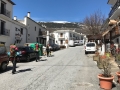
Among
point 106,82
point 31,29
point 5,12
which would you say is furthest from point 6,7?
point 106,82

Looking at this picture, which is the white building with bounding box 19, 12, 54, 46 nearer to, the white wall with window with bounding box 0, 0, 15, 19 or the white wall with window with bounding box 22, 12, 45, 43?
the white wall with window with bounding box 22, 12, 45, 43

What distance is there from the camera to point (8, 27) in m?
27.3

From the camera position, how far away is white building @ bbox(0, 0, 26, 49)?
84.6 ft

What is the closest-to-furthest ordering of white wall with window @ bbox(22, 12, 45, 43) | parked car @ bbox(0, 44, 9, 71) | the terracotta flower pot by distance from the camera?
1. the terracotta flower pot
2. parked car @ bbox(0, 44, 9, 71)
3. white wall with window @ bbox(22, 12, 45, 43)

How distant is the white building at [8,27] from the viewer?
25.8 metres

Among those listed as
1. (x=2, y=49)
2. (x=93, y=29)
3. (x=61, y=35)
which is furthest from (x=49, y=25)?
(x=2, y=49)

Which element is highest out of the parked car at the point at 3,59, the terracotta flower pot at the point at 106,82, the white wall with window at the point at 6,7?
the white wall with window at the point at 6,7

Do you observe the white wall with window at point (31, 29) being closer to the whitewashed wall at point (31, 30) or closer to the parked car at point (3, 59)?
the whitewashed wall at point (31, 30)

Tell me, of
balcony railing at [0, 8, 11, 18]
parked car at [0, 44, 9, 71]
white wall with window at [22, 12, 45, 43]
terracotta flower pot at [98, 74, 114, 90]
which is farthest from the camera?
white wall with window at [22, 12, 45, 43]

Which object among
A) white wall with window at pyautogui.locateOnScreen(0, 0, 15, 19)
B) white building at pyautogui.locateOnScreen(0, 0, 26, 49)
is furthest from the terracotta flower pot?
white wall with window at pyautogui.locateOnScreen(0, 0, 15, 19)

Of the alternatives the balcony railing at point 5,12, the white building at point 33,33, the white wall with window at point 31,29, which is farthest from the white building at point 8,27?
the white building at point 33,33

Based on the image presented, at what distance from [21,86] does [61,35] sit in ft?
205

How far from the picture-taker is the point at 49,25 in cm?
9150

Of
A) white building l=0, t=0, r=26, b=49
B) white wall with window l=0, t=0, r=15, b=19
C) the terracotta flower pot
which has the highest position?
white wall with window l=0, t=0, r=15, b=19
